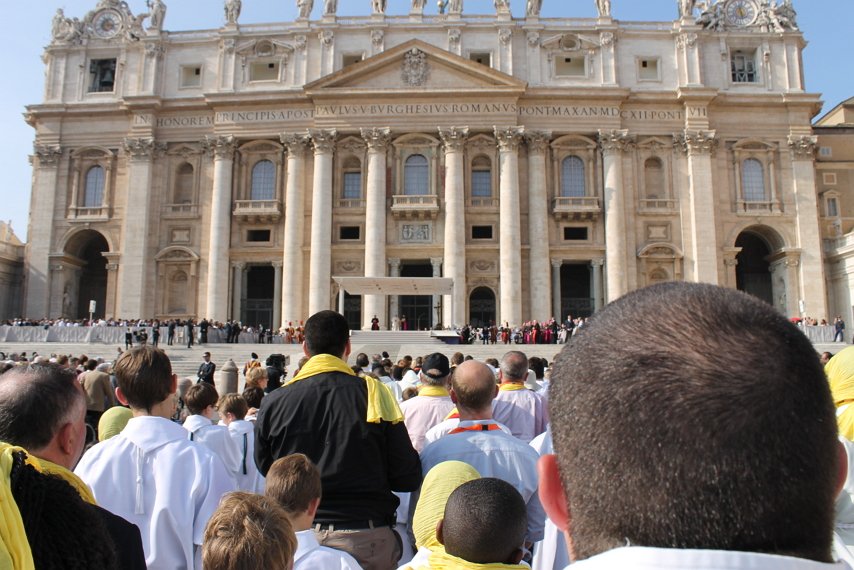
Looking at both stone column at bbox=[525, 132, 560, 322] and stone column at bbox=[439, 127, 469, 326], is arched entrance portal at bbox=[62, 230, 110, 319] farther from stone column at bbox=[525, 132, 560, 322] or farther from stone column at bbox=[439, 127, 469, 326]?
stone column at bbox=[525, 132, 560, 322]

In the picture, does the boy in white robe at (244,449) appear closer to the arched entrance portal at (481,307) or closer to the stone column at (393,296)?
the stone column at (393,296)

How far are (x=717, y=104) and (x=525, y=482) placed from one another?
130ft

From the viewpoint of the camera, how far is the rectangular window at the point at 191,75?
131 ft

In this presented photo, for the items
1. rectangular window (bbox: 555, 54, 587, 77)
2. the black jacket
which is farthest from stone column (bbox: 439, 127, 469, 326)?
the black jacket

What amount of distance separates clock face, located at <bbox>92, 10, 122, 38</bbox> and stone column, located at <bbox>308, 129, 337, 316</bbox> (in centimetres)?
1521

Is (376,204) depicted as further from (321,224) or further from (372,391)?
(372,391)

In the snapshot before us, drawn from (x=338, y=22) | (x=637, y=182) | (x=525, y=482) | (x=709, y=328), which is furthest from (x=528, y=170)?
(x=709, y=328)

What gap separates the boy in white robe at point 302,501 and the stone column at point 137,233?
3694cm

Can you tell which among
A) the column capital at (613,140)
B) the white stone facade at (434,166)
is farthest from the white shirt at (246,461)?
the column capital at (613,140)

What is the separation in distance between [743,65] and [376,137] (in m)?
22.8

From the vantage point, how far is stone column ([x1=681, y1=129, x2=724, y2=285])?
36281 mm

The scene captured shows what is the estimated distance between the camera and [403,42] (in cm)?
3828

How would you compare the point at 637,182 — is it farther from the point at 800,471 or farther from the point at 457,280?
the point at 800,471

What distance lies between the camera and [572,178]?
3812 cm
